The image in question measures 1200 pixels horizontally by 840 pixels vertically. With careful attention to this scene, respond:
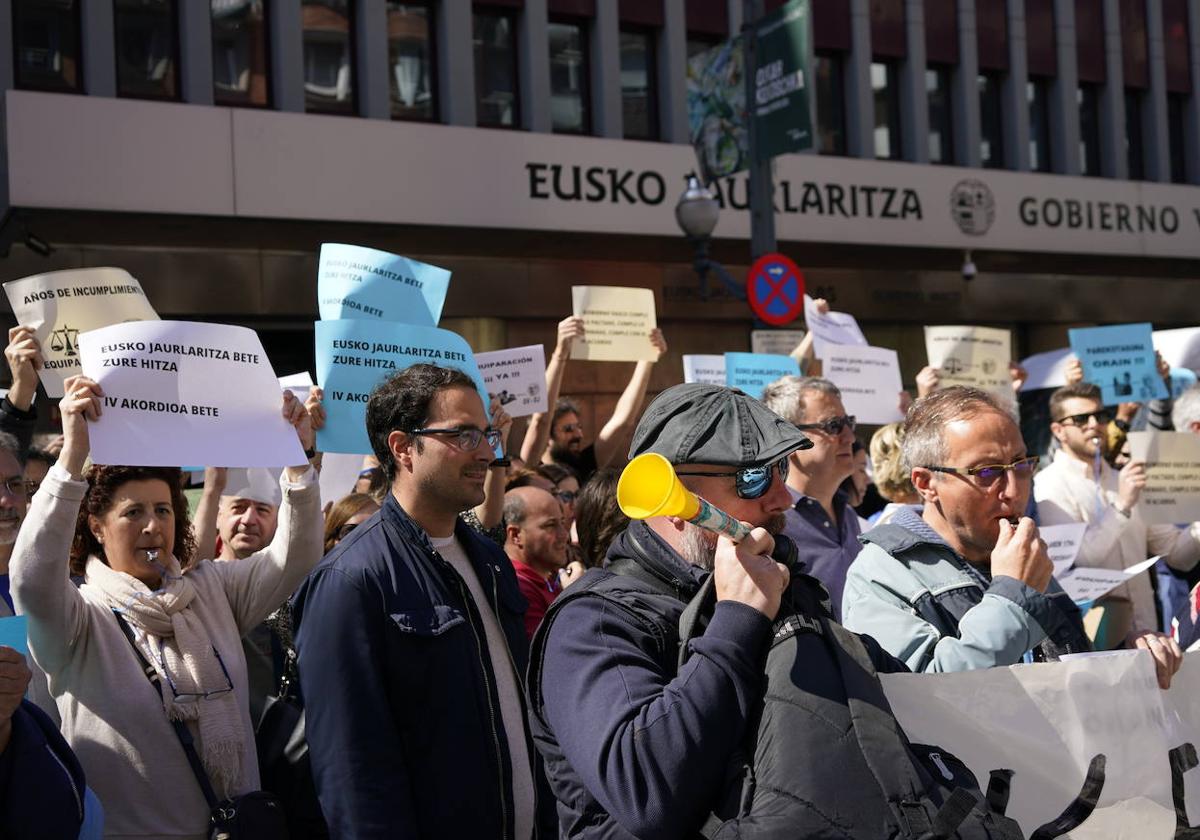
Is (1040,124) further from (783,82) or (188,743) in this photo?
(188,743)

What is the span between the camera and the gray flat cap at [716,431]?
94.2 inches

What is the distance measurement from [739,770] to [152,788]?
1941 millimetres

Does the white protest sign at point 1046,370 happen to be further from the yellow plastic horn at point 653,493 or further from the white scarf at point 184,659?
the yellow plastic horn at point 653,493

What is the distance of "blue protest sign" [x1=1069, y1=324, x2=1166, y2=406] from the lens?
805 cm

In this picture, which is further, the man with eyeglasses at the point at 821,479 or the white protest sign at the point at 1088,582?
the white protest sign at the point at 1088,582

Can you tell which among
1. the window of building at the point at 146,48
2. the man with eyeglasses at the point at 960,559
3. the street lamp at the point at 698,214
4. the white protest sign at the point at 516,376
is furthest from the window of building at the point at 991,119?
the man with eyeglasses at the point at 960,559

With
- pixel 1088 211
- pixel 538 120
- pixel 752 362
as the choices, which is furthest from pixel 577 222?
pixel 752 362

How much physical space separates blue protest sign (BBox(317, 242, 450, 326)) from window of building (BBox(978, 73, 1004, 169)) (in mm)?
17960

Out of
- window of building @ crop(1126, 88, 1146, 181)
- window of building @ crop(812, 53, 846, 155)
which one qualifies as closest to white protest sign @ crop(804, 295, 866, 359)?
window of building @ crop(812, 53, 846, 155)

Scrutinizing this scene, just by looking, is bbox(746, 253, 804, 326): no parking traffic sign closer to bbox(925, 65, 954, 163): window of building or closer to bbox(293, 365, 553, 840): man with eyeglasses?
bbox(293, 365, 553, 840): man with eyeglasses

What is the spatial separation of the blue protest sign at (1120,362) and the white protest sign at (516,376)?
128 inches

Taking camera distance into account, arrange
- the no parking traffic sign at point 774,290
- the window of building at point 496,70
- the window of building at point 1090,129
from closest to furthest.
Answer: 1. the no parking traffic sign at point 774,290
2. the window of building at point 496,70
3. the window of building at point 1090,129

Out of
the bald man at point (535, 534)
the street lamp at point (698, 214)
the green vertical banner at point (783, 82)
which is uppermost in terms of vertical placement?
the green vertical banner at point (783, 82)

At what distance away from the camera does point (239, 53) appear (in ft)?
53.1
